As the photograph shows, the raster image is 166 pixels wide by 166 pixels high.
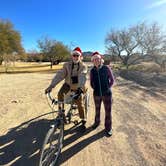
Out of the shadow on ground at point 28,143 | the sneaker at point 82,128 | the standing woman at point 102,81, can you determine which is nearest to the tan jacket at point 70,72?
the standing woman at point 102,81

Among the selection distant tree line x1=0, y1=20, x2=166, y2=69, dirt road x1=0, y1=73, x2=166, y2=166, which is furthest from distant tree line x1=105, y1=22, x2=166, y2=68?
dirt road x1=0, y1=73, x2=166, y2=166

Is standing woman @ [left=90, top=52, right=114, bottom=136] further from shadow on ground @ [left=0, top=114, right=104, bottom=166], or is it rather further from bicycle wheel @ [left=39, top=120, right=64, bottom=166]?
bicycle wheel @ [left=39, top=120, right=64, bottom=166]

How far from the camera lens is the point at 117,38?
4356 centimetres

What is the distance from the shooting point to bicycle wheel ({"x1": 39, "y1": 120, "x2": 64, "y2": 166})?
121 inches

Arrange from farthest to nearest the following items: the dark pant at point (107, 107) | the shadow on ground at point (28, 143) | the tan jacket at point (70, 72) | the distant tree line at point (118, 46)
Result: the distant tree line at point (118, 46) → the dark pant at point (107, 107) → the tan jacket at point (70, 72) → the shadow on ground at point (28, 143)

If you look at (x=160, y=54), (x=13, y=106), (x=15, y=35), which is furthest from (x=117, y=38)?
(x=13, y=106)

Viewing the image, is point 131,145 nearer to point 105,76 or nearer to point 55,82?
point 105,76

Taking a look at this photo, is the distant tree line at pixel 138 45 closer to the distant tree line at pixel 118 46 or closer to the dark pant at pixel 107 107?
the distant tree line at pixel 118 46

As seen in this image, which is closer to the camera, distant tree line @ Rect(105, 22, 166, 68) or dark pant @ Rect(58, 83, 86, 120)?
dark pant @ Rect(58, 83, 86, 120)

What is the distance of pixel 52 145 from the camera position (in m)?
3.26

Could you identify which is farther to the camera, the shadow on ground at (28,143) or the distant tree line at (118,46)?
the distant tree line at (118,46)

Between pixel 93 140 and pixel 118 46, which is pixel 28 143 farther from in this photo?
pixel 118 46

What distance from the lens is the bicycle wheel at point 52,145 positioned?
3073 mm

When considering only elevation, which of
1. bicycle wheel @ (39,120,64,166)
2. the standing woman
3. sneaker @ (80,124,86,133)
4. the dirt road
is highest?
the standing woman
